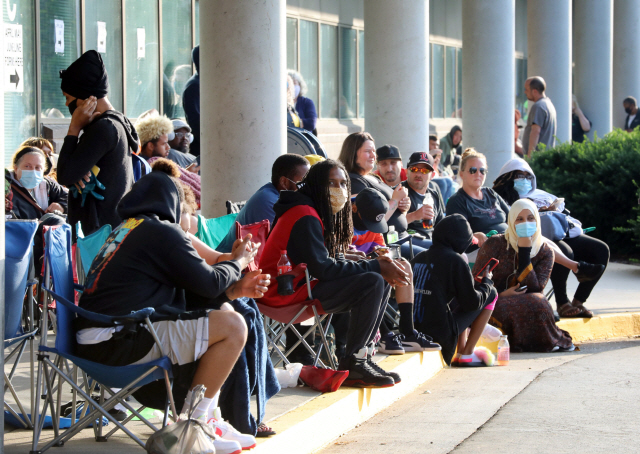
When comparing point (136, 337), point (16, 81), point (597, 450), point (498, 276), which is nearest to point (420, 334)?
point (498, 276)

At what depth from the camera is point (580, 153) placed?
1366 centimetres

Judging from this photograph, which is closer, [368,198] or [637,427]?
[637,427]

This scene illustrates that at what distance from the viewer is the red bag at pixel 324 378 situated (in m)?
5.58

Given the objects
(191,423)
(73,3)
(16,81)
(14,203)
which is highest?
(73,3)

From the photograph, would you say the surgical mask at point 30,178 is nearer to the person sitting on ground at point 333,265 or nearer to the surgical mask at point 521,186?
the person sitting on ground at point 333,265

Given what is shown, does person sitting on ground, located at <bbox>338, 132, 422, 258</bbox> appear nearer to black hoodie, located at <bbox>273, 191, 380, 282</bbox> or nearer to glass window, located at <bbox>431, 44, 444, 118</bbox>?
black hoodie, located at <bbox>273, 191, 380, 282</bbox>

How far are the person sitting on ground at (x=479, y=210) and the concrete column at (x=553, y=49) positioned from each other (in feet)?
28.7

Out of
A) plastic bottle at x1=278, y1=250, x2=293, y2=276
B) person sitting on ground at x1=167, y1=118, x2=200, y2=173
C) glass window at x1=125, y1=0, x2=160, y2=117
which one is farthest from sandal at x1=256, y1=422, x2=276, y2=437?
glass window at x1=125, y1=0, x2=160, y2=117

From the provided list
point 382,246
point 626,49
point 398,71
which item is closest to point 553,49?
point 626,49

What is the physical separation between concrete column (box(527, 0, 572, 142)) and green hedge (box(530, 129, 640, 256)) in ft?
11.5

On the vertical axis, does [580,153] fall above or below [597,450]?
above

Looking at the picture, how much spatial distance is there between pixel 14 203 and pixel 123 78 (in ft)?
18.3

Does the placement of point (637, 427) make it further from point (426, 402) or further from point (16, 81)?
point (16, 81)

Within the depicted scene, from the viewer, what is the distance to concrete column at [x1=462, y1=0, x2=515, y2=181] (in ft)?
45.1
